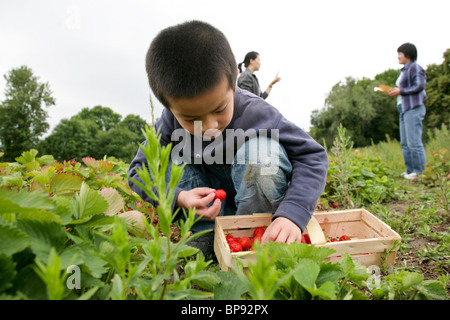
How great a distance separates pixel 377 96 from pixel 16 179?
42.7 m

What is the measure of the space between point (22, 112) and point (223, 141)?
33519 millimetres

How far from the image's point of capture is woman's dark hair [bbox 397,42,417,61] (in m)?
5.33

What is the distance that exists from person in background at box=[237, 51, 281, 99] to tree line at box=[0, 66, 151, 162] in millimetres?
22635

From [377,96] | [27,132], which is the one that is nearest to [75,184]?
[27,132]

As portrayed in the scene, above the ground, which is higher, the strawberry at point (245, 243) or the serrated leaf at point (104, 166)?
the serrated leaf at point (104, 166)

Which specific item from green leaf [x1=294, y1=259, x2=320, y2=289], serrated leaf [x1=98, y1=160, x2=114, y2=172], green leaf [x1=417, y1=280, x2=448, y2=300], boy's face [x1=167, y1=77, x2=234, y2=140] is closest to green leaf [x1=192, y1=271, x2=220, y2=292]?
green leaf [x1=294, y1=259, x2=320, y2=289]

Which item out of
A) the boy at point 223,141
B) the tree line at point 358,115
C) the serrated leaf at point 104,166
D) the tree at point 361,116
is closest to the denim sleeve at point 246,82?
the serrated leaf at point 104,166

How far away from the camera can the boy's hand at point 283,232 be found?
151 cm

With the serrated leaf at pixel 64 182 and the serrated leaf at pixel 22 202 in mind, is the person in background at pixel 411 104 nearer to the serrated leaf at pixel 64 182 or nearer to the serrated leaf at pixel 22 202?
the serrated leaf at pixel 64 182

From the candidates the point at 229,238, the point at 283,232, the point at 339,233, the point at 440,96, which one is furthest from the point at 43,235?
the point at 440,96

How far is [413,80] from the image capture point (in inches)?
210

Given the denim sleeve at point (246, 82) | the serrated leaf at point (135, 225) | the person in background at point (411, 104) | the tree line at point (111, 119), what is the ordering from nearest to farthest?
the serrated leaf at point (135, 225), the person in background at point (411, 104), the denim sleeve at point (246, 82), the tree line at point (111, 119)

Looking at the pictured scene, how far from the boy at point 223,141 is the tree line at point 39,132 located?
2707cm

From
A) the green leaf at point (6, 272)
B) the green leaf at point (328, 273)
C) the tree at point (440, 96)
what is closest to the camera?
the green leaf at point (6, 272)
